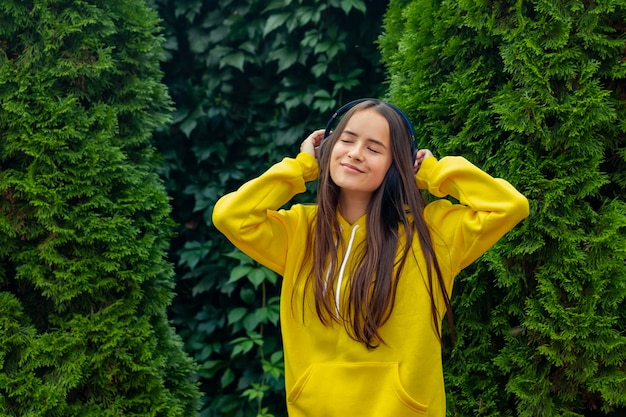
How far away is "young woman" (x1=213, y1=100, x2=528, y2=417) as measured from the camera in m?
2.17

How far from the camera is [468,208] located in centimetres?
224

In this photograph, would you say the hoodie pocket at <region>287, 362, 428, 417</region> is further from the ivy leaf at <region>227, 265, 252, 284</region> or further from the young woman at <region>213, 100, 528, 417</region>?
the ivy leaf at <region>227, 265, 252, 284</region>

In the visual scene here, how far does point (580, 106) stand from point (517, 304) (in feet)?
2.67

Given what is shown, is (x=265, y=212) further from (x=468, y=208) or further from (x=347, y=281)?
(x=468, y=208)

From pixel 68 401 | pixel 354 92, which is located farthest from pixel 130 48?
pixel 68 401

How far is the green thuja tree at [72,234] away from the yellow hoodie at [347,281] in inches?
42.0

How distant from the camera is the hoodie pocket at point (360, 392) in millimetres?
2141

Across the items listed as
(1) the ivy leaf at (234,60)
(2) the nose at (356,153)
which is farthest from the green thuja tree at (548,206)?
(1) the ivy leaf at (234,60)

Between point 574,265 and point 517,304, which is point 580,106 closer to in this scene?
point 574,265

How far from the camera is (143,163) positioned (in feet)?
11.2

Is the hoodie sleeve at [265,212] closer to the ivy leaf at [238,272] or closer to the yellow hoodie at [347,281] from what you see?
the yellow hoodie at [347,281]

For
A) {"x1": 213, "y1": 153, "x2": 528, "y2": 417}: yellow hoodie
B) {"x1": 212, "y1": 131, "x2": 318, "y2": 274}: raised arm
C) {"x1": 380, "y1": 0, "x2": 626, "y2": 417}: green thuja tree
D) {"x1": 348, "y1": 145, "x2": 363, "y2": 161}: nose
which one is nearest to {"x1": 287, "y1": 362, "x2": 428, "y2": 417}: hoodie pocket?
{"x1": 213, "y1": 153, "x2": 528, "y2": 417}: yellow hoodie

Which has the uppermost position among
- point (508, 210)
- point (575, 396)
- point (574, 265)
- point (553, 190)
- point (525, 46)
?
point (525, 46)

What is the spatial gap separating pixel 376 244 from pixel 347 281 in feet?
0.50
